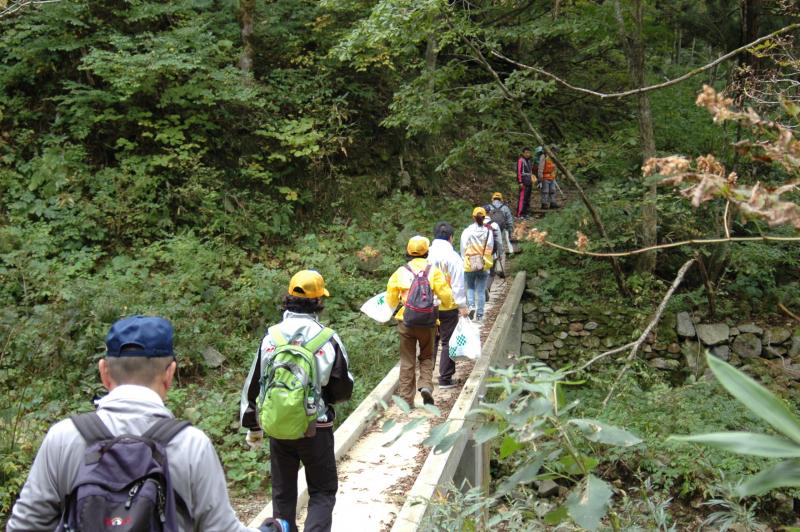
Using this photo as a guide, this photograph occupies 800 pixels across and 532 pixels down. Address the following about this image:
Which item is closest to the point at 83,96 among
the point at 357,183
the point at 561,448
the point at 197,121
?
the point at 197,121

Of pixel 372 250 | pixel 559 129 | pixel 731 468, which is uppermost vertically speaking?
pixel 559 129

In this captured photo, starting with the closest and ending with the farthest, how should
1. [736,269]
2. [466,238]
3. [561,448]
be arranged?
1. [561,448]
2. [466,238]
3. [736,269]

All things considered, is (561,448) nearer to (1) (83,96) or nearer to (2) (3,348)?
(2) (3,348)

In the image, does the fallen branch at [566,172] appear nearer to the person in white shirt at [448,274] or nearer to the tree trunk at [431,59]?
the tree trunk at [431,59]

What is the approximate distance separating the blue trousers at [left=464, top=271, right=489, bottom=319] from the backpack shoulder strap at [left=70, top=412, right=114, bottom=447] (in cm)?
832

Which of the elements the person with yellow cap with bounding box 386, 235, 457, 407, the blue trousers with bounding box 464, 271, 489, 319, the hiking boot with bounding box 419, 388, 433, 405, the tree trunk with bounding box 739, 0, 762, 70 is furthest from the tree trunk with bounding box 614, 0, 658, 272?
the hiking boot with bounding box 419, 388, 433, 405

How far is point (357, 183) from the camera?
15961mm

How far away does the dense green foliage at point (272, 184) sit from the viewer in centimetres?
979

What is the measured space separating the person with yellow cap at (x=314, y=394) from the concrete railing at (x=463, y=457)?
2.51 ft

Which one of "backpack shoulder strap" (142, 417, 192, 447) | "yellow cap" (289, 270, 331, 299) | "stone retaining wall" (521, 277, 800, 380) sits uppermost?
"yellow cap" (289, 270, 331, 299)

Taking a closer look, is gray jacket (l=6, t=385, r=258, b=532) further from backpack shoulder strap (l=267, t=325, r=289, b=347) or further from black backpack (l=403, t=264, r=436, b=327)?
black backpack (l=403, t=264, r=436, b=327)

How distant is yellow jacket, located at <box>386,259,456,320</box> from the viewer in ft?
22.6

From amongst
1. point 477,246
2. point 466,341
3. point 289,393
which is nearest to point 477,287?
point 477,246

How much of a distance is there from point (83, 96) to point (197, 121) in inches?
91.0
